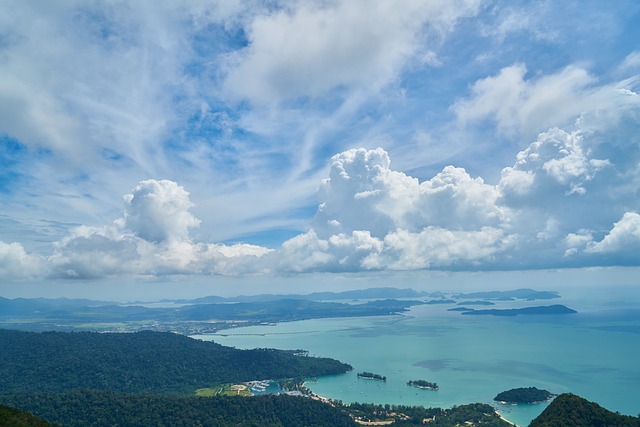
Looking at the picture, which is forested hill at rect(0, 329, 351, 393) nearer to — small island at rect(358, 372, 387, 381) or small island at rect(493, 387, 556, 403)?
small island at rect(358, 372, 387, 381)

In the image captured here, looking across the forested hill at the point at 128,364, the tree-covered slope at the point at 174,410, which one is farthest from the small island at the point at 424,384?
the tree-covered slope at the point at 174,410

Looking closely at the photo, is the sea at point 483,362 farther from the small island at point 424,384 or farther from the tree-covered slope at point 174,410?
the tree-covered slope at point 174,410

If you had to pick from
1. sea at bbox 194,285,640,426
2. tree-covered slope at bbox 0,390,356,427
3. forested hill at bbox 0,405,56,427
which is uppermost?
forested hill at bbox 0,405,56,427

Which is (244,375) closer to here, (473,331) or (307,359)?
(307,359)

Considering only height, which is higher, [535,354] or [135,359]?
[135,359]

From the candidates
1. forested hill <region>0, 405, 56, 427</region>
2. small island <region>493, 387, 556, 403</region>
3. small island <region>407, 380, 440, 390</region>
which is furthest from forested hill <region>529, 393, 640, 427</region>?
forested hill <region>0, 405, 56, 427</region>

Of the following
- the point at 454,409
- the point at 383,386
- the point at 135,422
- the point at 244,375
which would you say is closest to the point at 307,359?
the point at 244,375
